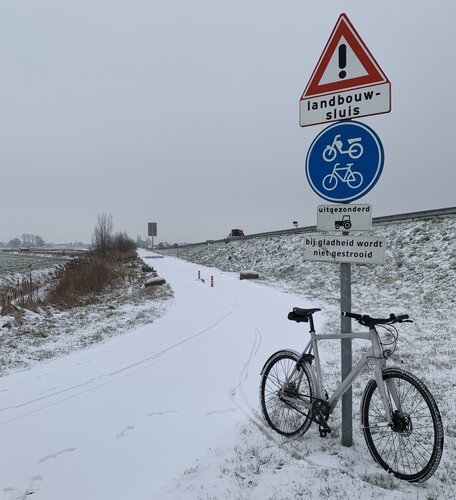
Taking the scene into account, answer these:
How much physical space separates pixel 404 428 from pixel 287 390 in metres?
1.26

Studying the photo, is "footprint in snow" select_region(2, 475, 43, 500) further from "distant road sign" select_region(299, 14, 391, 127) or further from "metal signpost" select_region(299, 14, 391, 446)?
"distant road sign" select_region(299, 14, 391, 127)

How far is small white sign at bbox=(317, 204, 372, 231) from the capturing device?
10.7 ft

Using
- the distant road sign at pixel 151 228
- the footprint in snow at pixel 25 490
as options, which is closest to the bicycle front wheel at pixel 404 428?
the footprint in snow at pixel 25 490

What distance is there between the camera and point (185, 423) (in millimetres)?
4387

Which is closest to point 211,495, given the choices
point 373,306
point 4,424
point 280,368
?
point 280,368

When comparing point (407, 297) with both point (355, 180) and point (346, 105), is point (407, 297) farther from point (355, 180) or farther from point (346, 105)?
point (346, 105)

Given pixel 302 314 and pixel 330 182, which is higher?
pixel 330 182

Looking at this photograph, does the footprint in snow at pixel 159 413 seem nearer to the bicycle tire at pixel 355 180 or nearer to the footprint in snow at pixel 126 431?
the footprint in snow at pixel 126 431

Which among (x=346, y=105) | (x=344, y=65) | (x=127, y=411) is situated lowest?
(x=127, y=411)

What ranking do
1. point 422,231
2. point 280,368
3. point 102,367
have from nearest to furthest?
1. point 280,368
2. point 102,367
3. point 422,231

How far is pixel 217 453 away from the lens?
3633mm

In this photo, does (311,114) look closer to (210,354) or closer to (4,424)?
(4,424)

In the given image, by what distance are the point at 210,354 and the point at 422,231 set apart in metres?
17.4

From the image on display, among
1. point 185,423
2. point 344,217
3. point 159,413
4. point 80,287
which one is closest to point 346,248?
point 344,217
